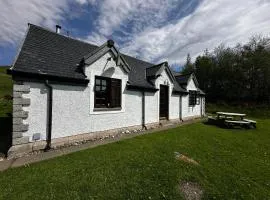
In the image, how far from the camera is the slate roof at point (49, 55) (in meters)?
6.27

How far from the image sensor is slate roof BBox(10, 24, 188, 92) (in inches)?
247

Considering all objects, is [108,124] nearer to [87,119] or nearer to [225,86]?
[87,119]

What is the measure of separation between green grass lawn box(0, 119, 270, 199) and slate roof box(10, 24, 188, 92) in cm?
359

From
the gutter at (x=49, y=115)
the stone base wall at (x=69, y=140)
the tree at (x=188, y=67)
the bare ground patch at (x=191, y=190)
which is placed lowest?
the bare ground patch at (x=191, y=190)

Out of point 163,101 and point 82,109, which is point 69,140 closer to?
point 82,109

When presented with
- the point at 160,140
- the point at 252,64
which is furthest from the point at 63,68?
the point at 252,64

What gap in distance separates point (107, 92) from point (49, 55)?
3.35m

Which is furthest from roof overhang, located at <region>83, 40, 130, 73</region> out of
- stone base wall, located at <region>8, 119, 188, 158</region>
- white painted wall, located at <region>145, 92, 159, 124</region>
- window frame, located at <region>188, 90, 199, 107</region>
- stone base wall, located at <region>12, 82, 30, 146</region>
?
window frame, located at <region>188, 90, 199, 107</region>

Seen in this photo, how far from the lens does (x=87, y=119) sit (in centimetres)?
768

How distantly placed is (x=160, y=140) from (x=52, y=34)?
841 cm

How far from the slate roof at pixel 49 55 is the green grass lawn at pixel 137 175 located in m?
3.59

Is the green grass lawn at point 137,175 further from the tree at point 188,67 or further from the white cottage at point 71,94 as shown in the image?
the tree at point 188,67

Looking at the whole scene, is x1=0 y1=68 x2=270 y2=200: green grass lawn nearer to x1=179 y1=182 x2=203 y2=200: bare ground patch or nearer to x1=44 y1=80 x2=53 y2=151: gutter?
x1=179 y1=182 x2=203 y2=200: bare ground patch

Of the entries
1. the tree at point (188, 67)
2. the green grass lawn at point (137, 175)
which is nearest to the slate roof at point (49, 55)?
the green grass lawn at point (137, 175)
